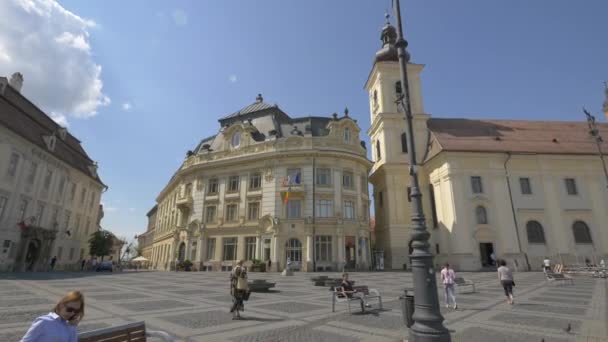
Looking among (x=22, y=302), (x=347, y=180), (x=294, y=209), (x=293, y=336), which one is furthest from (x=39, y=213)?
(x=293, y=336)

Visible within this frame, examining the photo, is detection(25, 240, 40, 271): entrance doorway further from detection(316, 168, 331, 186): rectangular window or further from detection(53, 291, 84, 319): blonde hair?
detection(53, 291, 84, 319): blonde hair

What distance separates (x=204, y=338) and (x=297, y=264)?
25143mm

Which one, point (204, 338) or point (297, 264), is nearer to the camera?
point (204, 338)

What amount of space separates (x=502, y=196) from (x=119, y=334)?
37.6 m

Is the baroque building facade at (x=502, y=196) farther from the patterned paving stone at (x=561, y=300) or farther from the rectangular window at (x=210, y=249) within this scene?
the rectangular window at (x=210, y=249)

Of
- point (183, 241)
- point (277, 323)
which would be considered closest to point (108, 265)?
point (183, 241)

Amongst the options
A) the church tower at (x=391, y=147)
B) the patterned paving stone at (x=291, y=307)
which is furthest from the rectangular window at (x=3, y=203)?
the church tower at (x=391, y=147)

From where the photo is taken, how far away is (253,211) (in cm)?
3375

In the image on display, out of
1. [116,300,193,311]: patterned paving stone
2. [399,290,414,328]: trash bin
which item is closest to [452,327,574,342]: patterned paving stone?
[399,290,414,328]: trash bin

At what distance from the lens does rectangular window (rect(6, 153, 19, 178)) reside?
25828mm

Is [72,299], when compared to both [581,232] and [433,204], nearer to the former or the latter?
[433,204]

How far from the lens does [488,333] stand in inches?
273

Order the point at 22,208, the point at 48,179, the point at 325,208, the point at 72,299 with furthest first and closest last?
the point at 325,208, the point at 48,179, the point at 22,208, the point at 72,299

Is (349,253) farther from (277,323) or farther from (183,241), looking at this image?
(277,323)
